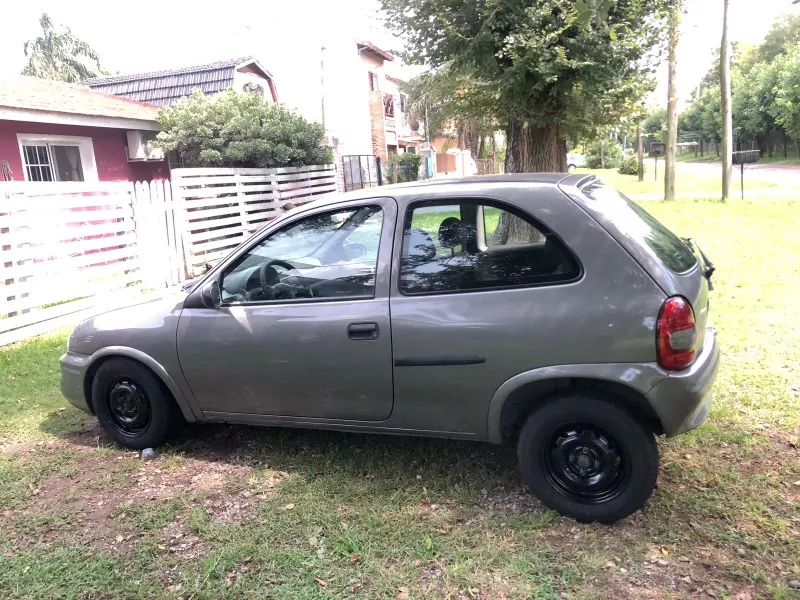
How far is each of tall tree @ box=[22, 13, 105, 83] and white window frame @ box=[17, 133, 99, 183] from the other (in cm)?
3198

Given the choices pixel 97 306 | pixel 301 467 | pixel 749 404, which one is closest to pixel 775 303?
pixel 749 404

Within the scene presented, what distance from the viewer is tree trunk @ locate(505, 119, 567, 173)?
854cm

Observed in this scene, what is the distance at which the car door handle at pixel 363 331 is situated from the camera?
3.34m

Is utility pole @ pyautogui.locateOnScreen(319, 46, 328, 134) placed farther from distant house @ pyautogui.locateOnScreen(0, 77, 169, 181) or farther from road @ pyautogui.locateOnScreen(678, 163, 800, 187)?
road @ pyautogui.locateOnScreen(678, 163, 800, 187)

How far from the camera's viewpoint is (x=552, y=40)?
274 inches

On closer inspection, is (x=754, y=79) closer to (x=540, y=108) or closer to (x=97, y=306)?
(x=540, y=108)

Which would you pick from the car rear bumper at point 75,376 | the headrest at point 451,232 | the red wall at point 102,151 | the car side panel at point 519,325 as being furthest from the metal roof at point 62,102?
the car side panel at point 519,325

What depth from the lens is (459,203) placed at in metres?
3.39

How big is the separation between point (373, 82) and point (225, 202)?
22564mm

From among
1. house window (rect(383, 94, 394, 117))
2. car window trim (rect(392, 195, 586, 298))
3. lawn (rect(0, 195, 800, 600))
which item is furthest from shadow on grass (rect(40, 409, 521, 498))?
house window (rect(383, 94, 394, 117))

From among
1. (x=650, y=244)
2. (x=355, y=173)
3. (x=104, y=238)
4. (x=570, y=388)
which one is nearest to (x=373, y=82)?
(x=355, y=173)

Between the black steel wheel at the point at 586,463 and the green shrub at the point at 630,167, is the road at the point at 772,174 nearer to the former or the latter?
the green shrub at the point at 630,167

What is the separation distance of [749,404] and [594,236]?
2.27 meters

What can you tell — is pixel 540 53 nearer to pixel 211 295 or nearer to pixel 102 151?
pixel 211 295
